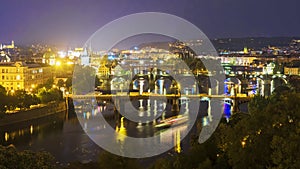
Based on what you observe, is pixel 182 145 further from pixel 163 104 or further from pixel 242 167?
pixel 163 104

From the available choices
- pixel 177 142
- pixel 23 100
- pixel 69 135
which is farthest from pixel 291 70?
pixel 69 135

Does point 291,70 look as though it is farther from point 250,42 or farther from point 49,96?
point 250,42

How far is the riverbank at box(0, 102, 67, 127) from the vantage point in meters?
7.71

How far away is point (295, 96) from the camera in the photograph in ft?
8.41

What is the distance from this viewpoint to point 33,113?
8445 mm

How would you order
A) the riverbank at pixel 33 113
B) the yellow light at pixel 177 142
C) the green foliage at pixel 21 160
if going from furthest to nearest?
1. the riverbank at pixel 33 113
2. the yellow light at pixel 177 142
3. the green foliage at pixel 21 160

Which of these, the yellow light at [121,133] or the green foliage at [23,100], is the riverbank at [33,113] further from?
the yellow light at [121,133]

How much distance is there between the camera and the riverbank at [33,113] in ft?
25.3

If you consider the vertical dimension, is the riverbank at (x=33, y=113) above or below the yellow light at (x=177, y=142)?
above

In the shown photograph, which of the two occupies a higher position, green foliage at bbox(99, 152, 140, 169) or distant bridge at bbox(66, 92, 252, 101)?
distant bridge at bbox(66, 92, 252, 101)

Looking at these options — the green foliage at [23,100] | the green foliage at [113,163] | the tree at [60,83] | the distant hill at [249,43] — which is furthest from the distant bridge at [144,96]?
the distant hill at [249,43]

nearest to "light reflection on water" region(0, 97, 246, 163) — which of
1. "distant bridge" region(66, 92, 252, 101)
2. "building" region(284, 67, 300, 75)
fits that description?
"distant bridge" region(66, 92, 252, 101)

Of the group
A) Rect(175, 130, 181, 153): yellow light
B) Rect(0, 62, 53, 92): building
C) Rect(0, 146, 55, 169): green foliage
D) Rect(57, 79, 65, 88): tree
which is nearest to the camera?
Rect(0, 146, 55, 169): green foliage

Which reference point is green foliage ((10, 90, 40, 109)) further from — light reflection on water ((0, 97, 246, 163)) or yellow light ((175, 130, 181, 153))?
yellow light ((175, 130, 181, 153))
